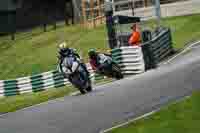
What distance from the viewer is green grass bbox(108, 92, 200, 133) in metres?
10.0

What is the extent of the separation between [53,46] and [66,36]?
1.99m

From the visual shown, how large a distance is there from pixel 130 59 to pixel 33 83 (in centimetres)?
782

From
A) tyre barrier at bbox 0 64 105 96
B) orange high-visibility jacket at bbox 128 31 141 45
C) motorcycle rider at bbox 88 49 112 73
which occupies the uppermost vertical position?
orange high-visibility jacket at bbox 128 31 141 45

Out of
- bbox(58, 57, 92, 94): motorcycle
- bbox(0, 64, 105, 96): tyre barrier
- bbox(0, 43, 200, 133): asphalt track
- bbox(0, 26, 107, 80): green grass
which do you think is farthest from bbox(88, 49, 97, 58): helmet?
bbox(0, 26, 107, 80): green grass

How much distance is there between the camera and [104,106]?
1448 centimetres

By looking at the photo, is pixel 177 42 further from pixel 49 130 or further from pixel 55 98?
pixel 49 130

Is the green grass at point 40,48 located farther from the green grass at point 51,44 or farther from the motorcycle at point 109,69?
the motorcycle at point 109,69

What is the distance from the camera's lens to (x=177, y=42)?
98.5ft

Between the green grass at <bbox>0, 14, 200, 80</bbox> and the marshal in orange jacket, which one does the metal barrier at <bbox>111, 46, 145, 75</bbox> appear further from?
the green grass at <bbox>0, 14, 200, 80</bbox>

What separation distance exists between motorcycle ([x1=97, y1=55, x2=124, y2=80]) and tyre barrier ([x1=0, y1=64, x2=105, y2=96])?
486 cm

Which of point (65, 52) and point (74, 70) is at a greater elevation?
point (65, 52)

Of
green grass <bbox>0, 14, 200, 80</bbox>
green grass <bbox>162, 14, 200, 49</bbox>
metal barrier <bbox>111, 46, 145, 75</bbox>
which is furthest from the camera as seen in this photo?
green grass <bbox>0, 14, 200, 80</bbox>

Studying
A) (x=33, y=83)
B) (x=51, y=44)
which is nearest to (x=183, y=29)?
(x=33, y=83)

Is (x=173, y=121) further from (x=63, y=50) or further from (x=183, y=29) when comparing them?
(x=183, y=29)
